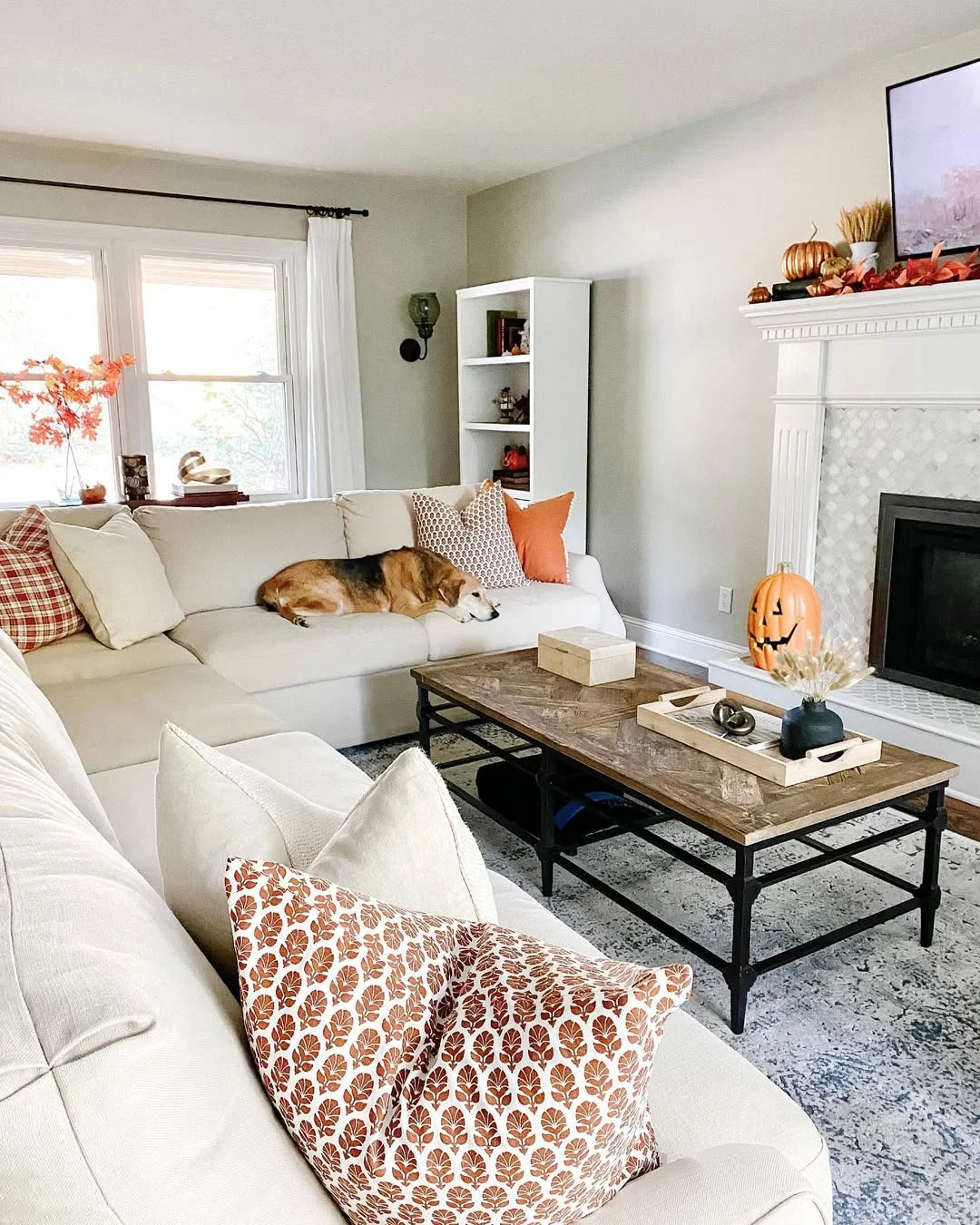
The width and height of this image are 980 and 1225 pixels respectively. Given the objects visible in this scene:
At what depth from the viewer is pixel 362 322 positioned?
18.6 feet

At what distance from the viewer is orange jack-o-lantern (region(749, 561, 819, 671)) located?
3350 millimetres

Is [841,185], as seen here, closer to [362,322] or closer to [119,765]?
[362,322]

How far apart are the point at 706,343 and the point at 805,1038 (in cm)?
322

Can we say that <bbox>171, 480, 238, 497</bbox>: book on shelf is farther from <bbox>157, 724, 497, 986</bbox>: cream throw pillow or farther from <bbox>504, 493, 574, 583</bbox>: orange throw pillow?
<bbox>157, 724, 497, 986</bbox>: cream throw pillow

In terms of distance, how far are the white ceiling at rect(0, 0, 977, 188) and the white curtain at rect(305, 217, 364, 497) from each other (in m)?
0.68

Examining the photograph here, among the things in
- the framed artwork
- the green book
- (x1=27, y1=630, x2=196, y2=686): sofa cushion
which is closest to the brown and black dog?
(x1=27, y1=630, x2=196, y2=686): sofa cushion

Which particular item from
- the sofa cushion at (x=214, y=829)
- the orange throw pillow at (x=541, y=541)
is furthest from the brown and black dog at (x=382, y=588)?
the sofa cushion at (x=214, y=829)

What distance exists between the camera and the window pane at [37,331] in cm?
482

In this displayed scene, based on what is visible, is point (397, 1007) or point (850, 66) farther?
point (850, 66)

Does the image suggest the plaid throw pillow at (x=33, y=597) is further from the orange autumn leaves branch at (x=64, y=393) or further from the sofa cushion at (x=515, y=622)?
the orange autumn leaves branch at (x=64, y=393)

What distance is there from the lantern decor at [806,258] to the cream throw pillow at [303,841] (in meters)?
3.16

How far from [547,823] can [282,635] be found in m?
1.30

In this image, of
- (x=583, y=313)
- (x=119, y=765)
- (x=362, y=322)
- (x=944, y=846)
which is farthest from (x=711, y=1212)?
(x=362, y=322)

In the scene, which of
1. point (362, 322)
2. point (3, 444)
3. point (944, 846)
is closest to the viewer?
point (944, 846)
